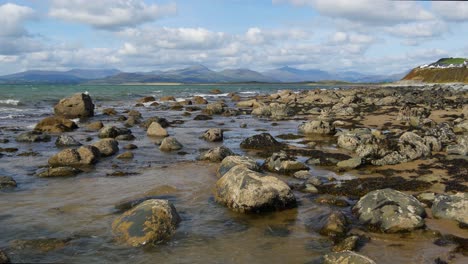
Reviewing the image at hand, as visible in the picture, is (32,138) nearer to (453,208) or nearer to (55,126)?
(55,126)

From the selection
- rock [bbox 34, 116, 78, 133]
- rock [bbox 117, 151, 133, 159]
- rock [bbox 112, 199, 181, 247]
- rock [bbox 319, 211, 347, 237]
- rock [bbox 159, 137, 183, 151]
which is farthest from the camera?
rock [bbox 34, 116, 78, 133]

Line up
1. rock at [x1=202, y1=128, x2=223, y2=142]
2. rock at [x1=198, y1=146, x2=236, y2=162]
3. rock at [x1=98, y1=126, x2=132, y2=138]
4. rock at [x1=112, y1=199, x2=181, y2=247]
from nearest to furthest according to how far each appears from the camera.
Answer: rock at [x1=112, y1=199, x2=181, y2=247] → rock at [x1=198, y1=146, x2=236, y2=162] → rock at [x1=202, y1=128, x2=223, y2=142] → rock at [x1=98, y1=126, x2=132, y2=138]

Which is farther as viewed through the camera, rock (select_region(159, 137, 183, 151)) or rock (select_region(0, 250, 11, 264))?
rock (select_region(159, 137, 183, 151))

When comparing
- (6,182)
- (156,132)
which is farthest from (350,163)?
(156,132)

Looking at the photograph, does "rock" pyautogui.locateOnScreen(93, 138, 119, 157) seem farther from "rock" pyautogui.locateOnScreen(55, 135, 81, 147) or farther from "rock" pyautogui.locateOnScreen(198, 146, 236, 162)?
"rock" pyautogui.locateOnScreen(198, 146, 236, 162)

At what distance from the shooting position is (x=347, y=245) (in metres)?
7.99

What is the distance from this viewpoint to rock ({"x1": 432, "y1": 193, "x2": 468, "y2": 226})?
9398mm

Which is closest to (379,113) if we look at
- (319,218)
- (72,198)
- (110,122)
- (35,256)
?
(110,122)

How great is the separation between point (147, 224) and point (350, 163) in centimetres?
917

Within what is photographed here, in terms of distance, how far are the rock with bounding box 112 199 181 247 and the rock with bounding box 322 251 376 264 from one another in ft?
11.1

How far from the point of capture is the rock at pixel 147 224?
26.9 ft

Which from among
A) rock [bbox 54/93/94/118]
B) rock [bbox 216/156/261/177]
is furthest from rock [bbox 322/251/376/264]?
rock [bbox 54/93/94/118]

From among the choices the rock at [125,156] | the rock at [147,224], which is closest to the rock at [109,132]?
the rock at [125,156]

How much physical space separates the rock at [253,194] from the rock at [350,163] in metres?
5.07
